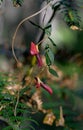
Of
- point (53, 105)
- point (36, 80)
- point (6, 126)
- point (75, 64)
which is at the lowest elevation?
point (75, 64)

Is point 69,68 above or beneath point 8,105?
beneath

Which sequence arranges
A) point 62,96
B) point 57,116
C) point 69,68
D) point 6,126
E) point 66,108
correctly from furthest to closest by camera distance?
1. point 69,68
2. point 62,96
3. point 66,108
4. point 57,116
5. point 6,126

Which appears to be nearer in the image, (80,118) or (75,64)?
(80,118)

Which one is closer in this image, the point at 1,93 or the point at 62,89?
the point at 1,93

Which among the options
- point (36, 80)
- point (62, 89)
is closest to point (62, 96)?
point (62, 89)

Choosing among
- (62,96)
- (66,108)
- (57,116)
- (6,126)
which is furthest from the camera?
(62,96)

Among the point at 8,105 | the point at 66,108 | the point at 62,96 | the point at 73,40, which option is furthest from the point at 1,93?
the point at 73,40

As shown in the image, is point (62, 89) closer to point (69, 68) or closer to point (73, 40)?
point (69, 68)

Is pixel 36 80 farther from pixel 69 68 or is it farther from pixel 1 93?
pixel 69 68

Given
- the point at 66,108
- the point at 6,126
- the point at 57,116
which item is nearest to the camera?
the point at 6,126
